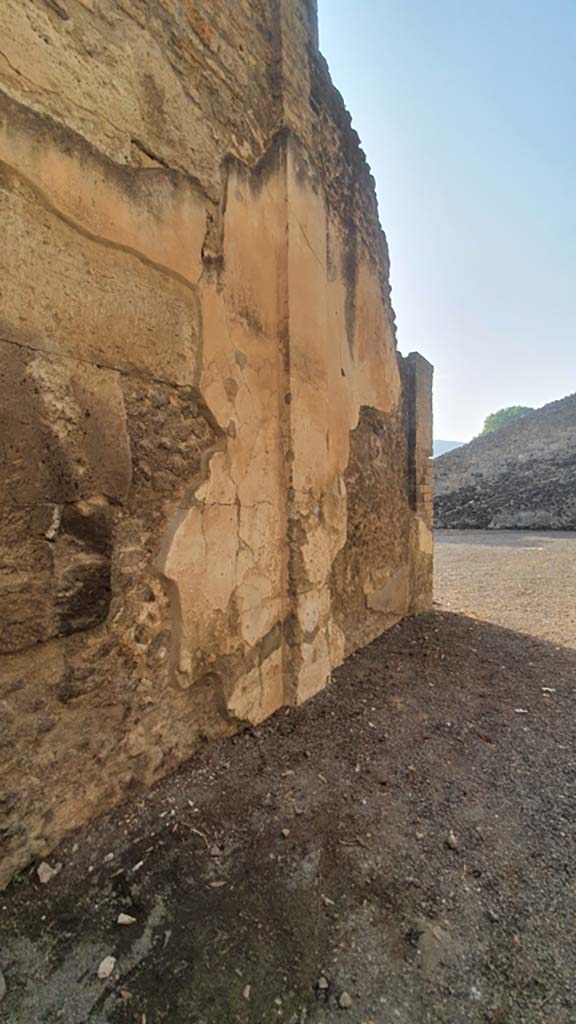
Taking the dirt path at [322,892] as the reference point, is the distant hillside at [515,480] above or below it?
above

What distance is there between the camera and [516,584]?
6.57 metres

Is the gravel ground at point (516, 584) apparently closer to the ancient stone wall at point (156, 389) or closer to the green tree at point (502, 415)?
the ancient stone wall at point (156, 389)

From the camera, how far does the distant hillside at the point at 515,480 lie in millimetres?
16812

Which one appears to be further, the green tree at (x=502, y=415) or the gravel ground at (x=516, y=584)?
the green tree at (x=502, y=415)

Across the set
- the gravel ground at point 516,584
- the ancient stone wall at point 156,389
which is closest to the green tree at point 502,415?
the gravel ground at point 516,584

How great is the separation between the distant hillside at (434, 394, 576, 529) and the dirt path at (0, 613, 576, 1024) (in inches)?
658

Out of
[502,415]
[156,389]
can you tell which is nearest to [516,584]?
[156,389]

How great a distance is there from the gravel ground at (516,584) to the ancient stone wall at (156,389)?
264 cm

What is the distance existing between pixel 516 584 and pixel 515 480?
14.0 m

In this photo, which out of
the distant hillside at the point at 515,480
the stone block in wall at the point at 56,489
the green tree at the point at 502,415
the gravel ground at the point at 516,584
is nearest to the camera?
the stone block in wall at the point at 56,489

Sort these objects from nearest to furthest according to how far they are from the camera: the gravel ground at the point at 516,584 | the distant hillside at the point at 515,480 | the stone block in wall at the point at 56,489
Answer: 1. the stone block in wall at the point at 56,489
2. the gravel ground at the point at 516,584
3. the distant hillside at the point at 515,480

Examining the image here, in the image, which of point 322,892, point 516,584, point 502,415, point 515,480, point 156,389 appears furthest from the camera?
point 502,415

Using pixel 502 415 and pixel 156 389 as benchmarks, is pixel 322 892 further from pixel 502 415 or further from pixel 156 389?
pixel 502 415

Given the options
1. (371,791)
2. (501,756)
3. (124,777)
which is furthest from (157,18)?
(501,756)
